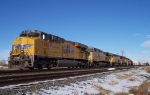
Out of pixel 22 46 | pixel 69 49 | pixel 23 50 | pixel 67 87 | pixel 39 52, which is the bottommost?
pixel 67 87

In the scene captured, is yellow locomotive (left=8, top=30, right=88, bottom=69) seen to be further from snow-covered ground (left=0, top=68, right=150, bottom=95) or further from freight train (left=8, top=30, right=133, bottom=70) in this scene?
snow-covered ground (left=0, top=68, right=150, bottom=95)

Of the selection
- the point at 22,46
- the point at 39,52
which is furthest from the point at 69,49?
the point at 22,46

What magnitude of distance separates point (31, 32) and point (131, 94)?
13.4m

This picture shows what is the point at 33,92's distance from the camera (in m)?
7.44

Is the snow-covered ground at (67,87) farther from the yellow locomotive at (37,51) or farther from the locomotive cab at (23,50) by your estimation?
the yellow locomotive at (37,51)

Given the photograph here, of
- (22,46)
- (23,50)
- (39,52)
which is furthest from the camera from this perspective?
(39,52)

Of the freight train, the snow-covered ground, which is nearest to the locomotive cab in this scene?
the freight train

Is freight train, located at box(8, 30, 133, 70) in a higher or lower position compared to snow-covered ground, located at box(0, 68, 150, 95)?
higher

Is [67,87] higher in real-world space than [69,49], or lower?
lower

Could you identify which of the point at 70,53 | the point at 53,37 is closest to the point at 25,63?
the point at 53,37

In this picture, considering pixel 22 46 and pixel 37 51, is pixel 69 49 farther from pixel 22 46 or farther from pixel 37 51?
pixel 22 46

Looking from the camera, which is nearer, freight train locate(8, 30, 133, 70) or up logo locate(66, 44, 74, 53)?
freight train locate(8, 30, 133, 70)

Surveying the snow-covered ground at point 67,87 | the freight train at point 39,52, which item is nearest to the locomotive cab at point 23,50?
the freight train at point 39,52

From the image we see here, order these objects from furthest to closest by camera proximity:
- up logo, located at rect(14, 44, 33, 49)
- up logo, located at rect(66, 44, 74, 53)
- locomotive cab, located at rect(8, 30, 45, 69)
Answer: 1. up logo, located at rect(66, 44, 74, 53)
2. up logo, located at rect(14, 44, 33, 49)
3. locomotive cab, located at rect(8, 30, 45, 69)
